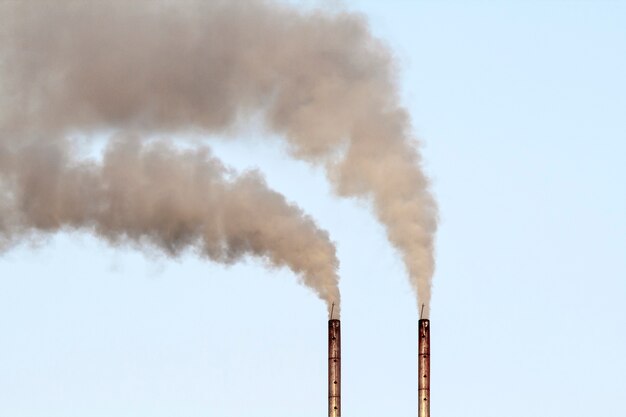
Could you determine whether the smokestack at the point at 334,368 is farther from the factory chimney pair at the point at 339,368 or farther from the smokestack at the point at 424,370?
the smokestack at the point at 424,370

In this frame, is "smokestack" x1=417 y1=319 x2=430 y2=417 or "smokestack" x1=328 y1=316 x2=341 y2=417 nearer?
"smokestack" x1=417 y1=319 x2=430 y2=417

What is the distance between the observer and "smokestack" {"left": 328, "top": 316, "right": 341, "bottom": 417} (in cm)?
5790

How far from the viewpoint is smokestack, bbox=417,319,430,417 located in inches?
2258

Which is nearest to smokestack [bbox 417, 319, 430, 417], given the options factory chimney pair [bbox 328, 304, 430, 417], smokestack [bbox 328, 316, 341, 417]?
factory chimney pair [bbox 328, 304, 430, 417]

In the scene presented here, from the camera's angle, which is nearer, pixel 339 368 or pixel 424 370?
pixel 424 370

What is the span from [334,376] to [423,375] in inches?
94.0

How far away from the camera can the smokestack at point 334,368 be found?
57.9 m

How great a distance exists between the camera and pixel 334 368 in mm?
58125

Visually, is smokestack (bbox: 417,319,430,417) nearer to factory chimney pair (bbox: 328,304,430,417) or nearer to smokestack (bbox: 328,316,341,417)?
factory chimney pair (bbox: 328,304,430,417)

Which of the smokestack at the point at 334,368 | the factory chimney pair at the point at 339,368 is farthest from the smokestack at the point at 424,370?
the smokestack at the point at 334,368

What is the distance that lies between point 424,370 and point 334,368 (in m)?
2.42

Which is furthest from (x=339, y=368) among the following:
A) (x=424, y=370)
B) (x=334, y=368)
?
(x=424, y=370)

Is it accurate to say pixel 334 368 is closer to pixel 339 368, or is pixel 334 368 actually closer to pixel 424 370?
pixel 339 368

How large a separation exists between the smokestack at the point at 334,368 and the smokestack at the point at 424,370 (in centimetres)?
217
